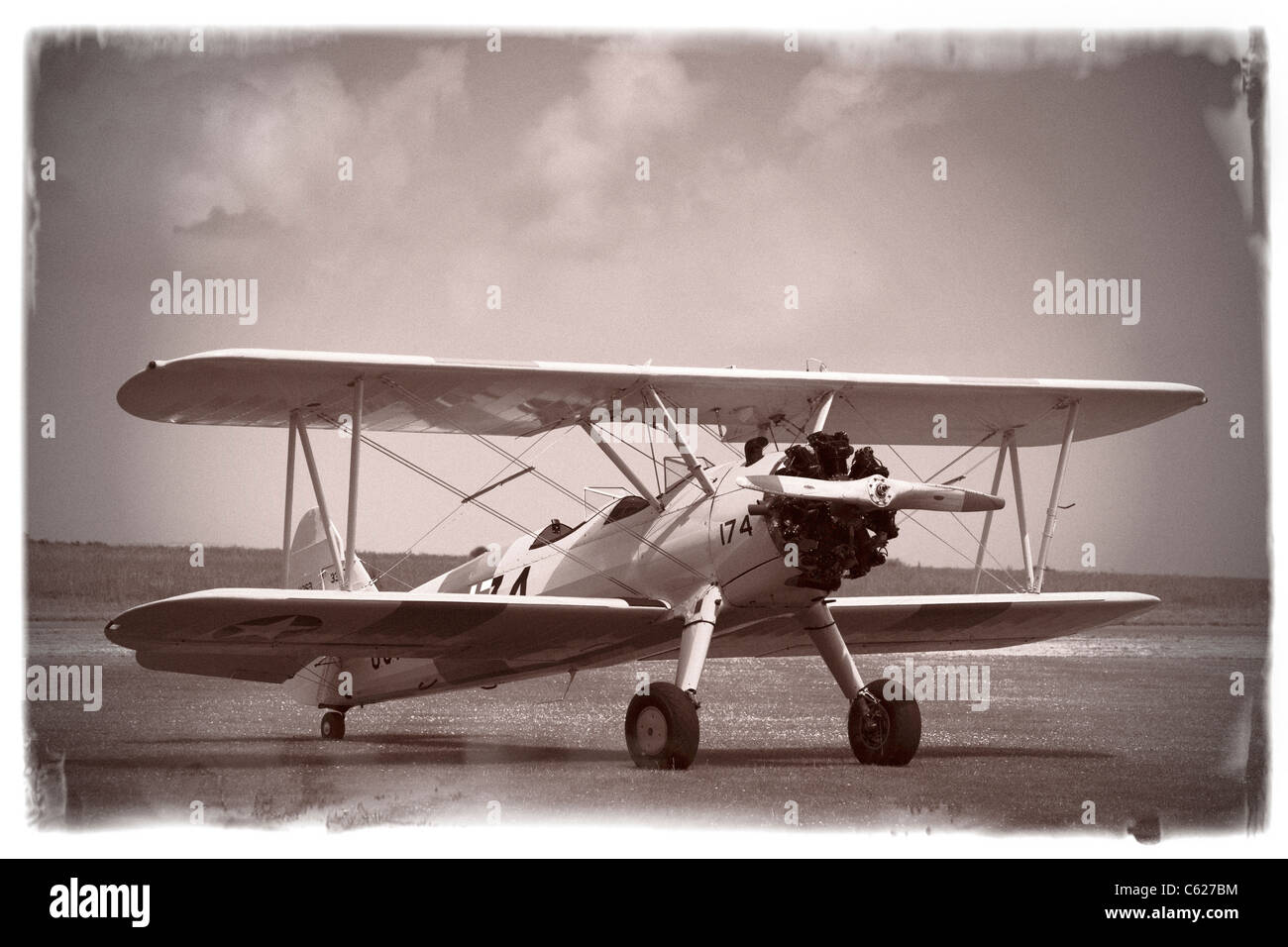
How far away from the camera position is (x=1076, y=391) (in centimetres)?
1245

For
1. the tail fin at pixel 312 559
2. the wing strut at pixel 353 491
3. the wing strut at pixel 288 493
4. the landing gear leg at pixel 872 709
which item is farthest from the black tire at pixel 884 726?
the tail fin at pixel 312 559

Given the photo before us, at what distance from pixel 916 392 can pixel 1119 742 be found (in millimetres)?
3876

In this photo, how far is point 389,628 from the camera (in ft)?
35.2

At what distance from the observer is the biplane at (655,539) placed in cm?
1021

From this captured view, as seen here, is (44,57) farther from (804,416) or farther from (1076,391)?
(1076,391)

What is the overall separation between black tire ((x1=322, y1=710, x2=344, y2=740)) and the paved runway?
0.57 ft

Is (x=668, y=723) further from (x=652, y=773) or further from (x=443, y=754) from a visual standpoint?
(x=443, y=754)

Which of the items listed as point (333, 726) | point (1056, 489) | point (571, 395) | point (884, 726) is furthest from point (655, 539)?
point (333, 726)

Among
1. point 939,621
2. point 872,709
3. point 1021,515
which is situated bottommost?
point 872,709

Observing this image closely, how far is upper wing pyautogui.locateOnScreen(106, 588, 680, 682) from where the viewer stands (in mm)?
9898

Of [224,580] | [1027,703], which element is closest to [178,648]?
[1027,703]

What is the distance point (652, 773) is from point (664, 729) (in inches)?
12.6

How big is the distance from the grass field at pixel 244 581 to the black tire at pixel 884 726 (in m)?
3.13

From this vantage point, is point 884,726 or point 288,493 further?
point 288,493
